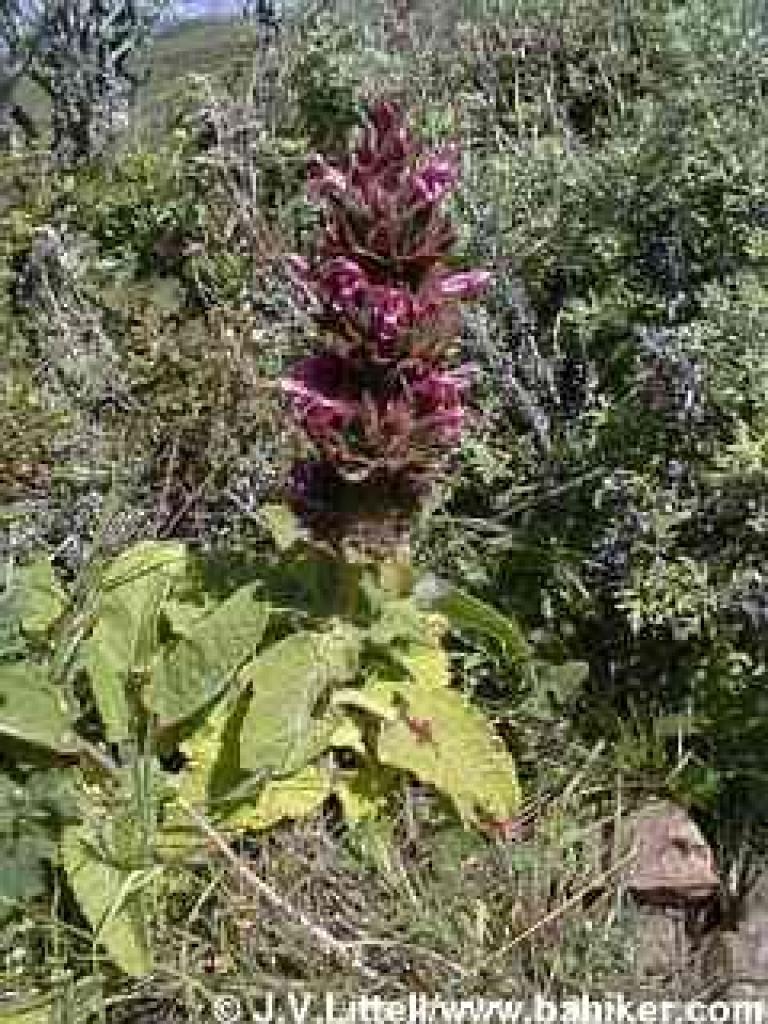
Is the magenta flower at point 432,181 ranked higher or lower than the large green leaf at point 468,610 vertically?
higher

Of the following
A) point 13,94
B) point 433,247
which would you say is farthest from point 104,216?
point 433,247

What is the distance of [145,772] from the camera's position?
3.41 meters

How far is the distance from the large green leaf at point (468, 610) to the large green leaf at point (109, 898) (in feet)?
2.50

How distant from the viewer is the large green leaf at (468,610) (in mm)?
3646

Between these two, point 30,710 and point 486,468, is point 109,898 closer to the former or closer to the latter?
point 30,710

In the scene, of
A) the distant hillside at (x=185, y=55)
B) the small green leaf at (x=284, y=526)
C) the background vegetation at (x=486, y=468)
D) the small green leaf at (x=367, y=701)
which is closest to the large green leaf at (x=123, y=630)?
the background vegetation at (x=486, y=468)

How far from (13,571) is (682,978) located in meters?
1.54

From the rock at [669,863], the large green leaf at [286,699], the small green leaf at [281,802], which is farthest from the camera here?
the rock at [669,863]

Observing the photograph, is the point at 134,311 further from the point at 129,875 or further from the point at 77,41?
the point at 129,875

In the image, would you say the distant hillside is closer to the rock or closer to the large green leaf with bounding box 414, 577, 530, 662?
the large green leaf with bounding box 414, 577, 530, 662

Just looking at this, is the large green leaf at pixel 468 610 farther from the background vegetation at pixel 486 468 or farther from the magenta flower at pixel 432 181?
the magenta flower at pixel 432 181

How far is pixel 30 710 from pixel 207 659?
328mm
